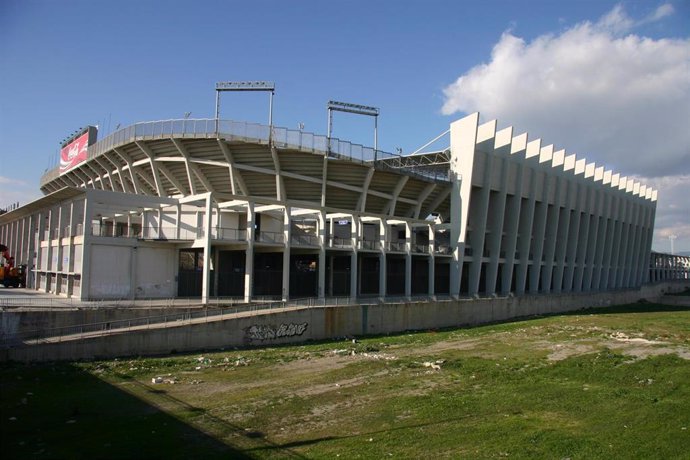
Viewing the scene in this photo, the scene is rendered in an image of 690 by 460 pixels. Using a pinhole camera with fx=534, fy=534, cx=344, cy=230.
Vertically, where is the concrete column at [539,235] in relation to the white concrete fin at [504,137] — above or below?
below

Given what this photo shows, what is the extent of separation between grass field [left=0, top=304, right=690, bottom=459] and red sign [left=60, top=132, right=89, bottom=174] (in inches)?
2059

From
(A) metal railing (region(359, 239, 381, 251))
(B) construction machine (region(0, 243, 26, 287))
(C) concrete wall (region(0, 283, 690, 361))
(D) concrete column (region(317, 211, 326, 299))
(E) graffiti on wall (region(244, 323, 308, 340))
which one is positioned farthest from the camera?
(B) construction machine (region(0, 243, 26, 287))

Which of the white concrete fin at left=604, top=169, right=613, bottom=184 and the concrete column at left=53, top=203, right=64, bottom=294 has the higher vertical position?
the white concrete fin at left=604, top=169, right=613, bottom=184

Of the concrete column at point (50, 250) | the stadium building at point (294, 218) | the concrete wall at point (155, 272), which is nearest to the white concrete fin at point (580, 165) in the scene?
the stadium building at point (294, 218)

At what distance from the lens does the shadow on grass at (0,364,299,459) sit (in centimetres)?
1270

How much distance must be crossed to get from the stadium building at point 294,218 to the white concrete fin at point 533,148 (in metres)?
0.35

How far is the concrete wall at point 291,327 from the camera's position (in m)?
25.2

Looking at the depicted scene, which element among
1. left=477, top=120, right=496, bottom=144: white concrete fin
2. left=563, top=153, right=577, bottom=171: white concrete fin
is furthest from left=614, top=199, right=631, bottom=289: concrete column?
left=477, top=120, right=496, bottom=144: white concrete fin

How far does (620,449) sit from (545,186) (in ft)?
190

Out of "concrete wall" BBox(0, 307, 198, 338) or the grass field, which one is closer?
the grass field

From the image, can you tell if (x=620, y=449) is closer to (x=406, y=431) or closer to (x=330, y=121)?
(x=406, y=431)

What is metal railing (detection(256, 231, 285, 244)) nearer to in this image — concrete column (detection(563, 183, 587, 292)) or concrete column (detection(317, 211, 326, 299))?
concrete column (detection(317, 211, 326, 299))

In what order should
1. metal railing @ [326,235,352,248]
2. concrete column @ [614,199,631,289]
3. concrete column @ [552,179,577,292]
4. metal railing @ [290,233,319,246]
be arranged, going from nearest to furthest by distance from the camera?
metal railing @ [290,233,319,246], metal railing @ [326,235,352,248], concrete column @ [552,179,577,292], concrete column @ [614,199,631,289]

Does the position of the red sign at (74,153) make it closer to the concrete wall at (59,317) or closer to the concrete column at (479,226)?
the concrete wall at (59,317)
